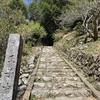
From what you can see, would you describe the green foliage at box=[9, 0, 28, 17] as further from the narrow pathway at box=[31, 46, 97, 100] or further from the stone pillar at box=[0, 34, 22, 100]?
the stone pillar at box=[0, 34, 22, 100]

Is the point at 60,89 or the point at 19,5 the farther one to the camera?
the point at 19,5

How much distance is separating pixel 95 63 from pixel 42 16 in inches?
788

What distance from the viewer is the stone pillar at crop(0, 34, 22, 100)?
2.49 meters

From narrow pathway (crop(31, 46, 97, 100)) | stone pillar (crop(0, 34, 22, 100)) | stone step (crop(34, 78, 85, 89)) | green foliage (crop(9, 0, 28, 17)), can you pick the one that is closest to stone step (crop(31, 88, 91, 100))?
narrow pathway (crop(31, 46, 97, 100))

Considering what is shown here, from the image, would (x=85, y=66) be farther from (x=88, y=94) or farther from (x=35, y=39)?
(x=35, y=39)

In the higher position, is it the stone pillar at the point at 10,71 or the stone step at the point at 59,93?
the stone pillar at the point at 10,71

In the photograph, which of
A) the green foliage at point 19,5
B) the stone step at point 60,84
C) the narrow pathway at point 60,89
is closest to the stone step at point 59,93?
the narrow pathway at point 60,89

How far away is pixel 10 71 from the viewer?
265 centimetres

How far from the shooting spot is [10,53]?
2.81 meters

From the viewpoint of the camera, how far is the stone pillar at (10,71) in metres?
2.49

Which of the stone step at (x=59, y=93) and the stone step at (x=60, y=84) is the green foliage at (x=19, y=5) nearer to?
the stone step at (x=60, y=84)

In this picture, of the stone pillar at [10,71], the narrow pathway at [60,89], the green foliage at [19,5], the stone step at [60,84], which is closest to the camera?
the stone pillar at [10,71]

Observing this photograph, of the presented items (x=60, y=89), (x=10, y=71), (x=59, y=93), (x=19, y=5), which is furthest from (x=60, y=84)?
(x=19, y=5)

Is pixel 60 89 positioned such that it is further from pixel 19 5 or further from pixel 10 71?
pixel 19 5
